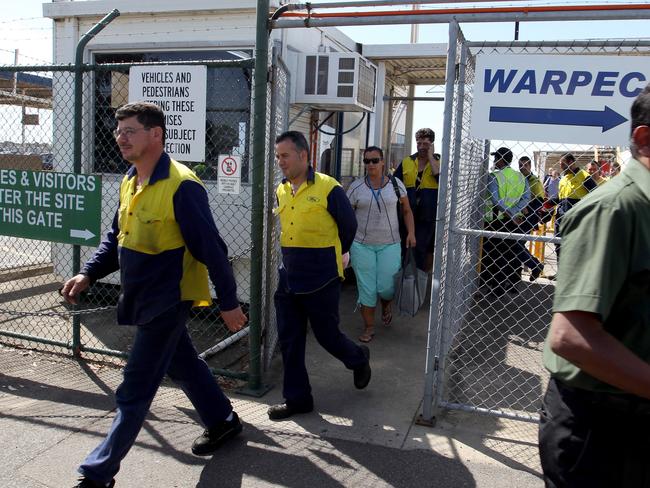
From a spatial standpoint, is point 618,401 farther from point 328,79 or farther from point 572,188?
point 572,188

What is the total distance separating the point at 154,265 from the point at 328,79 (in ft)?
12.8

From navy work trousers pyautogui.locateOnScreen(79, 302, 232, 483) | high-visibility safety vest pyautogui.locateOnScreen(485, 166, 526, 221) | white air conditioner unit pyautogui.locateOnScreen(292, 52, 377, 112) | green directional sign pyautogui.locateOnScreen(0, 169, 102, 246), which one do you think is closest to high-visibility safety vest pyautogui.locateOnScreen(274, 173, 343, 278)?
navy work trousers pyautogui.locateOnScreen(79, 302, 232, 483)

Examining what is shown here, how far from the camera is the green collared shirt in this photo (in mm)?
1636

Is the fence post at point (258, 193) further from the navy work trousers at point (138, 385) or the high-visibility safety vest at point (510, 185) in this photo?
the high-visibility safety vest at point (510, 185)

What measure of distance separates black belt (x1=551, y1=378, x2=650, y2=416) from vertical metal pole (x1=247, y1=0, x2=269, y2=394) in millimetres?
2854

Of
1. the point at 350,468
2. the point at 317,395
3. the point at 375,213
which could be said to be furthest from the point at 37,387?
the point at 375,213

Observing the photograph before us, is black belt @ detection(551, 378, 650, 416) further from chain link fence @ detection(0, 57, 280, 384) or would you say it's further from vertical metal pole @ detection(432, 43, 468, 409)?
chain link fence @ detection(0, 57, 280, 384)

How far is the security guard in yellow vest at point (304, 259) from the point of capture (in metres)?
4.04

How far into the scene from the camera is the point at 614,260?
5.35 feet

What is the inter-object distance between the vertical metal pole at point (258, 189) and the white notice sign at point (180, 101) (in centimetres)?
47

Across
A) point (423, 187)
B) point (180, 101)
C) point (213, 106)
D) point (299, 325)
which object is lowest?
point (299, 325)

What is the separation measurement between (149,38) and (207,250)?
4238 millimetres

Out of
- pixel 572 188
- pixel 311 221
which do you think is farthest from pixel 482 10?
pixel 572 188

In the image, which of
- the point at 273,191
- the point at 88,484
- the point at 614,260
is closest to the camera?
the point at 614,260
